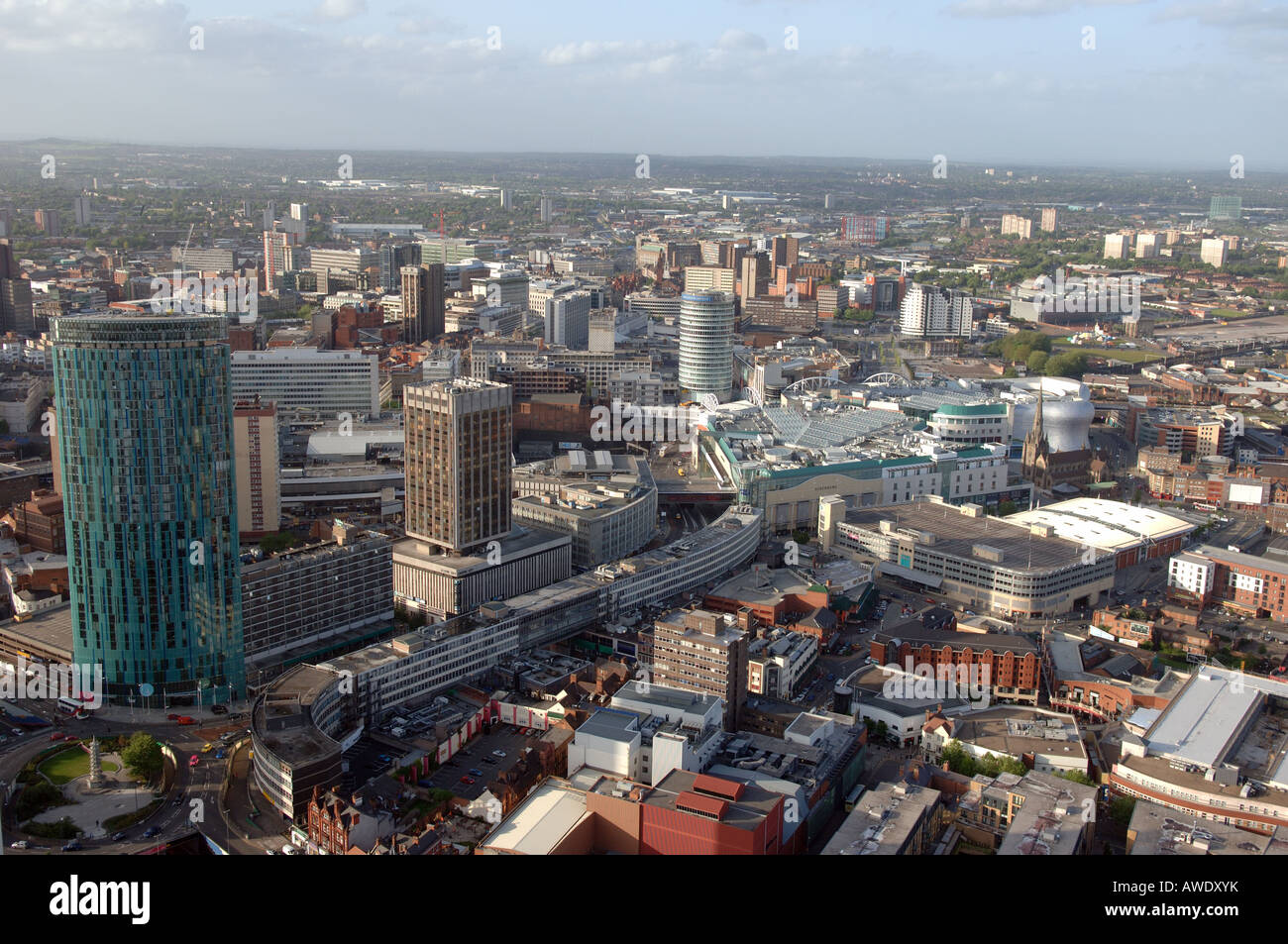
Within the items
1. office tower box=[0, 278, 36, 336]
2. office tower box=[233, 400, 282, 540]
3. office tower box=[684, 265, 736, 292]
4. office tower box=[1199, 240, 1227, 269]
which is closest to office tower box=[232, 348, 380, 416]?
office tower box=[233, 400, 282, 540]

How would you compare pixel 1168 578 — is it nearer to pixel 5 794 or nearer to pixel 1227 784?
pixel 1227 784

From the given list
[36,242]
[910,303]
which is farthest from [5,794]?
[36,242]

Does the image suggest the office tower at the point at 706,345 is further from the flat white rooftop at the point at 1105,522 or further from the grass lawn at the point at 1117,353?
the grass lawn at the point at 1117,353

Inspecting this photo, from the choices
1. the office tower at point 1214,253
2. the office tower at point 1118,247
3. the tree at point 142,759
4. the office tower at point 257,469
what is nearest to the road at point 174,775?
the tree at point 142,759

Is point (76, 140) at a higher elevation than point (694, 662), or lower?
higher

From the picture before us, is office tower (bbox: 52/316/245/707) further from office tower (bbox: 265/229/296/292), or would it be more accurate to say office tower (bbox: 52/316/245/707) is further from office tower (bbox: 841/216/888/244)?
office tower (bbox: 841/216/888/244)

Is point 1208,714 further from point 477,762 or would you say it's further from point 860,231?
point 860,231
